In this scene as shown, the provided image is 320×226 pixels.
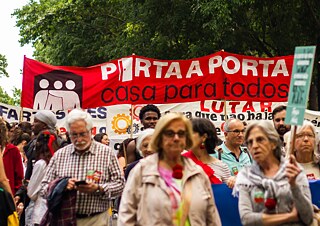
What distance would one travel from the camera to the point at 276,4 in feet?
Answer: 85.7

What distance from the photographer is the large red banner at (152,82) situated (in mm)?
15633

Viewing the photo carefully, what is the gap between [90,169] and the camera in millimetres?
8305

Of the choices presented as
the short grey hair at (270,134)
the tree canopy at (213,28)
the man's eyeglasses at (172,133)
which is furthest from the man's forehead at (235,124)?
the tree canopy at (213,28)

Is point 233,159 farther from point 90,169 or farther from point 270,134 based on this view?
point 270,134

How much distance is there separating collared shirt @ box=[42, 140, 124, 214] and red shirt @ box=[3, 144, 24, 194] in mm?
2133

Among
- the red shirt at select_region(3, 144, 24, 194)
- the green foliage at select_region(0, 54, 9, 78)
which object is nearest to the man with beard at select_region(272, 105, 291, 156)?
the red shirt at select_region(3, 144, 24, 194)

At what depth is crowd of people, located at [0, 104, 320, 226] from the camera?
6613mm

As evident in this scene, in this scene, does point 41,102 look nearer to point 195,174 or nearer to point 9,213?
point 9,213

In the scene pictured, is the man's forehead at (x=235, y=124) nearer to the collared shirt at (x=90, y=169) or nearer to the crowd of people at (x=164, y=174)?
the crowd of people at (x=164, y=174)

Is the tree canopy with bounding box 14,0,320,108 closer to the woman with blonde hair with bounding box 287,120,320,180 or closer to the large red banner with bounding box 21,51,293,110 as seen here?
the large red banner with bounding box 21,51,293,110

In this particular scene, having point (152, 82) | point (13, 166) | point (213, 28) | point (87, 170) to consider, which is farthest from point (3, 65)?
point (87, 170)

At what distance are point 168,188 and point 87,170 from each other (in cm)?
184

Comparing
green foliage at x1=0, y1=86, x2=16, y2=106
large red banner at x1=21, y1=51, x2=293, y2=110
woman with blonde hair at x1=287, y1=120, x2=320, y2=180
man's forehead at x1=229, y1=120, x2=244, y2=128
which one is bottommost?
woman with blonde hair at x1=287, y1=120, x2=320, y2=180

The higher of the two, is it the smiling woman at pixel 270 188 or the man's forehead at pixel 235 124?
the man's forehead at pixel 235 124
